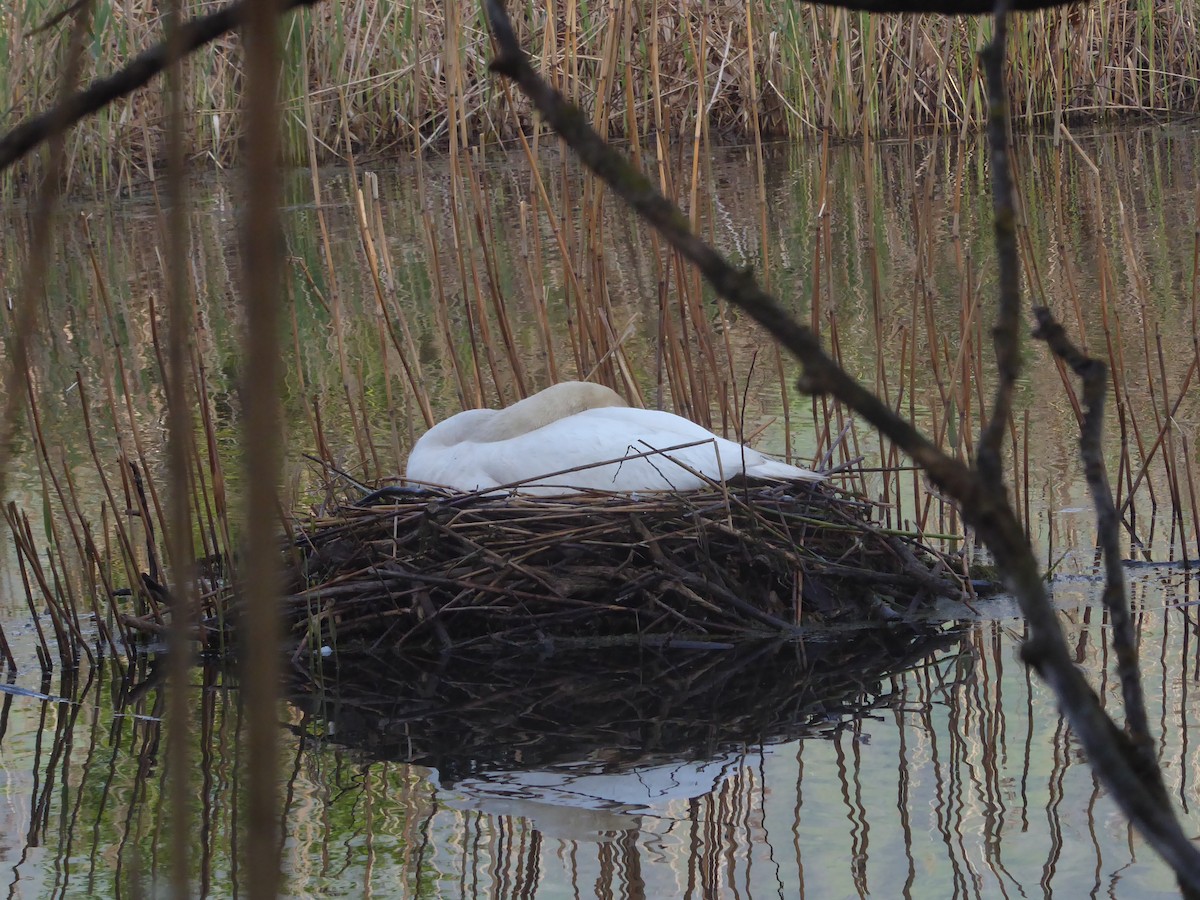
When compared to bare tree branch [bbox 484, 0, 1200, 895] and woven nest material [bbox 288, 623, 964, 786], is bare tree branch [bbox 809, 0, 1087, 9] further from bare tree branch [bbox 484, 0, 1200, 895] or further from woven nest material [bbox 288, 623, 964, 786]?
woven nest material [bbox 288, 623, 964, 786]

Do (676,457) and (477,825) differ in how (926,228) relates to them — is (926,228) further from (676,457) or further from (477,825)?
(477,825)

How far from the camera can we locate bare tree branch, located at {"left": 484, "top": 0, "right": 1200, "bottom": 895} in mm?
545

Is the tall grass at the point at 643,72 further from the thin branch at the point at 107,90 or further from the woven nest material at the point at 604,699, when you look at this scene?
the thin branch at the point at 107,90

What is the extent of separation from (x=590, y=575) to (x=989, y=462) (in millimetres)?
3244

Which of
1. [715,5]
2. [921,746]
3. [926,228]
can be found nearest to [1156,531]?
[926,228]

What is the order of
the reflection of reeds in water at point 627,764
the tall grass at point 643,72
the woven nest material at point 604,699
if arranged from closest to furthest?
the reflection of reeds in water at point 627,764
the woven nest material at point 604,699
the tall grass at point 643,72

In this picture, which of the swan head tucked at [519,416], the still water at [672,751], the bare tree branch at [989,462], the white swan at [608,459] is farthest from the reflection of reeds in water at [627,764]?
the bare tree branch at [989,462]

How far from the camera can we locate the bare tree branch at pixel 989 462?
545mm

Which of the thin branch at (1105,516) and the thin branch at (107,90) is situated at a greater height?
the thin branch at (107,90)

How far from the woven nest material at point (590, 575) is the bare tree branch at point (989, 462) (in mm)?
3177

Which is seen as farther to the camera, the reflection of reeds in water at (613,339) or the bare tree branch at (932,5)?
the reflection of reeds in water at (613,339)

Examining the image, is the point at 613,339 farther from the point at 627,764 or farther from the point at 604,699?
the point at 627,764

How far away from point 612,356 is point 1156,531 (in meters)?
1.71

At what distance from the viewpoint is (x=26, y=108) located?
8.20 metres
